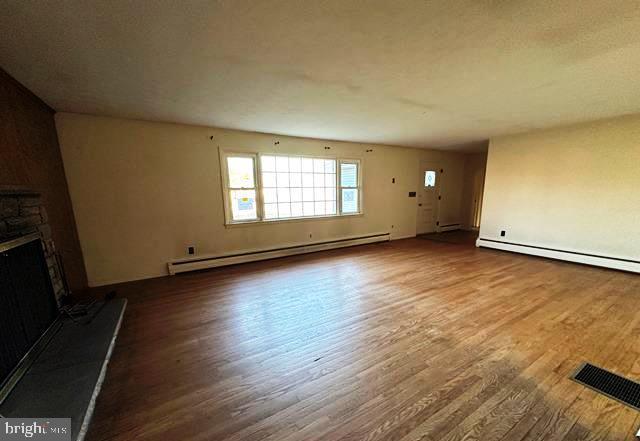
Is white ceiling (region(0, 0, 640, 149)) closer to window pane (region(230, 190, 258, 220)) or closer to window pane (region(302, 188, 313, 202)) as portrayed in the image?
window pane (region(230, 190, 258, 220))

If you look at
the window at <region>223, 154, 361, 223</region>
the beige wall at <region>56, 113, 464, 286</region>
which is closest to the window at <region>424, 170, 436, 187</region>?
the window at <region>223, 154, 361, 223</region>

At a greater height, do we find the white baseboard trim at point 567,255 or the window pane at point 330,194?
the window pane at point 330,194

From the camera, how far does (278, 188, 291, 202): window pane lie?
15.9ft

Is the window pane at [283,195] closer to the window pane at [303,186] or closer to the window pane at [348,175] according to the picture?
the window pane at [303,186]

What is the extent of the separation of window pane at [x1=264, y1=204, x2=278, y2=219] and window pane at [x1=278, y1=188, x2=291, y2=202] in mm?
182

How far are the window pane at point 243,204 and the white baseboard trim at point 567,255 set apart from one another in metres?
5.09

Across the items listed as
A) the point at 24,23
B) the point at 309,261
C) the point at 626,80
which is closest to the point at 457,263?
the point at 309,261

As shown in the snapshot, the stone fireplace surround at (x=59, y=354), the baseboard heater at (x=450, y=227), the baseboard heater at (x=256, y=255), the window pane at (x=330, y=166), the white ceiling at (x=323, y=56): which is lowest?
the baseboard heater at (x=450, y=227)

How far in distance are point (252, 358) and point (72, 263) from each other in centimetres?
291

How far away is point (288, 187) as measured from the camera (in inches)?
194

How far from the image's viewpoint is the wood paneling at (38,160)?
2.12 m

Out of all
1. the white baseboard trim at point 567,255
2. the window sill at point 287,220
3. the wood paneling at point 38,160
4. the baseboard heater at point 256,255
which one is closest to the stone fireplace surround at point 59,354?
the wood paneling at point 38,160

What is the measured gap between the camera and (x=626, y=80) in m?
2.38

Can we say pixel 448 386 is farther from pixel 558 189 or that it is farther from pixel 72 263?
pixel 558 189
